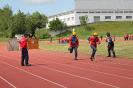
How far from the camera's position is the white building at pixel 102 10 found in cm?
13150

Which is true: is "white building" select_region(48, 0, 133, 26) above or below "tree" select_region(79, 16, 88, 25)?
above

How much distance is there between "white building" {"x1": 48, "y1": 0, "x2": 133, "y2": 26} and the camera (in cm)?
13150

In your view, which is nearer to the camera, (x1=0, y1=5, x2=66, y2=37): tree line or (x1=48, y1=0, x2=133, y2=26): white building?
(x1=0, y1=5, x2=66, y2=37): tree line

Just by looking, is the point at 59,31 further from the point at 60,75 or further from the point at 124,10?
the point at 60,75

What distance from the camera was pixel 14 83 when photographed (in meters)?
15.0

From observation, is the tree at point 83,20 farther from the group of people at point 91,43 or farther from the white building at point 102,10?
the group of people at point 91,43

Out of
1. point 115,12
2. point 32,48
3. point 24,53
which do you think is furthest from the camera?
point 115,12

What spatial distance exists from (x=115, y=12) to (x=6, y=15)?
3492 cm

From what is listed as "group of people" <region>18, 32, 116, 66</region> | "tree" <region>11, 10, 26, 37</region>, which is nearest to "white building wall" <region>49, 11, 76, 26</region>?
"tree" <region>11, 10, 26, 37</region>

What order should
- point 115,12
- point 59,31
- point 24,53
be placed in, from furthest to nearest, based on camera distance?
point 115,12 < point 59,31 < point 24,53

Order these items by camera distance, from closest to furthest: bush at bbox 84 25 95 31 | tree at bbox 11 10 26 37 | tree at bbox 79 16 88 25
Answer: tree at bbox 11 10 26 37
bush at bbox 84 25 95 31
tree at bbox 79 16 88 25

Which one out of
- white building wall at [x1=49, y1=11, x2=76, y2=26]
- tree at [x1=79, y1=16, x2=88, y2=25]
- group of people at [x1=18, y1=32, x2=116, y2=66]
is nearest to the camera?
group of people at [x1=18, y1=32, x2=116, y2=66]

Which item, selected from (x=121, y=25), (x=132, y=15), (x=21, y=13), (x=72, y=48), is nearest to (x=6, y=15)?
(x=21, y=13)

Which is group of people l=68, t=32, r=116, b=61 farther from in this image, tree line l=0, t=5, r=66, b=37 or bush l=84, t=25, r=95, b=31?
bush l=84, t=25, r=95, b=31
